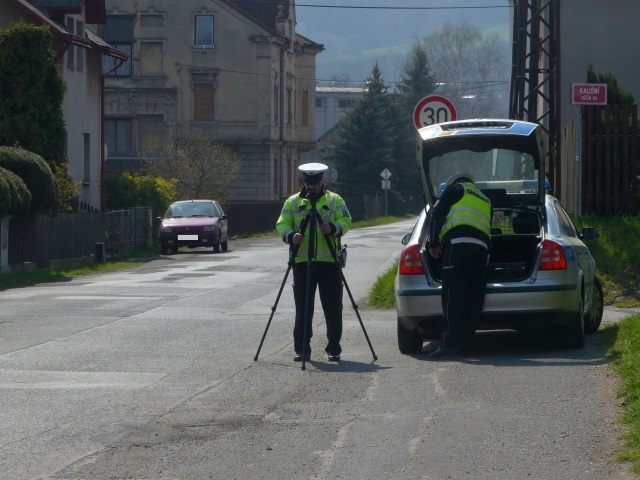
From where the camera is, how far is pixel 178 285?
72.2 ft

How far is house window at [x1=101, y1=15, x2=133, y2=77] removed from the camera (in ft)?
209

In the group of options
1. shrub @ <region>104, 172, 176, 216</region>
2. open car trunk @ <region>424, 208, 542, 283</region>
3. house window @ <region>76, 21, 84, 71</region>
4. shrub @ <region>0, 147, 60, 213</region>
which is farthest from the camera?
shrub @ <region>104, 172, 176, 216</region>

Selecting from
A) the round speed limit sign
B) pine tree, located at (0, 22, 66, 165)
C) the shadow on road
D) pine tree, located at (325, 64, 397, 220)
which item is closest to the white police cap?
the shadow on road

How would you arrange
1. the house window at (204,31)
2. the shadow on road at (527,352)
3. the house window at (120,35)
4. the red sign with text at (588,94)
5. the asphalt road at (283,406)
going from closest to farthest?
the asphalt road at (283,406), the shadow on road at (527,352), the red sign with text at (588,94), the house window at (120,35), the house window at (204,31)

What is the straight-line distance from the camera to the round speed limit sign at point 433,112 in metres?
18.4

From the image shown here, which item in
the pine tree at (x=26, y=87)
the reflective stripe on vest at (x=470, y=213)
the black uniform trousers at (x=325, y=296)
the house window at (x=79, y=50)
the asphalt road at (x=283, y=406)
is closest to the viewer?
the asphalt road at (x=283, y=406)

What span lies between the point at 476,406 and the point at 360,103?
2671 inches

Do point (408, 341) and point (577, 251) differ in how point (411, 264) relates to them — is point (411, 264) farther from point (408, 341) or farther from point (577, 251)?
point (577, 251)

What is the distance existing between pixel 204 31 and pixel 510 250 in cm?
5337

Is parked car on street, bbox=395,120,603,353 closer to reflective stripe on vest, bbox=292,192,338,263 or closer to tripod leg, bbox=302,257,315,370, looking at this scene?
reflective stripe on vest, bbox=292,192,338,263

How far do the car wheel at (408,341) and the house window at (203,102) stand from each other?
174 feet

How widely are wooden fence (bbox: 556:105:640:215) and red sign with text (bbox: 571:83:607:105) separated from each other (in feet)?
6.35

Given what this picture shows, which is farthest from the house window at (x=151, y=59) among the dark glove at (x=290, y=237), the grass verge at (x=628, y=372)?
the dark glove at (x=290, y=237)

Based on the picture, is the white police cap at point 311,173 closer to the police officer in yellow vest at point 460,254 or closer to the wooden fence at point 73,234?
the police officer in yellow vest at point 460,254
